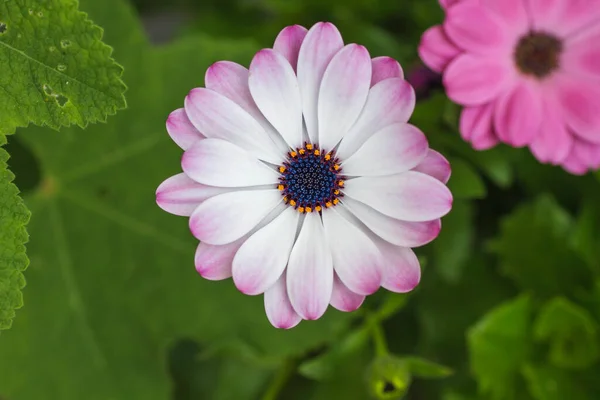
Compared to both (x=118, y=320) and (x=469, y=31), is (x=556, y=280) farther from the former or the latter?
(x=118, y=320)

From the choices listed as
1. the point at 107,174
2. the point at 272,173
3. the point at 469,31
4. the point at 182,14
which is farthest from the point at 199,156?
the point at 182,14

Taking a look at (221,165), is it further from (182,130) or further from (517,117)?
(517,117)

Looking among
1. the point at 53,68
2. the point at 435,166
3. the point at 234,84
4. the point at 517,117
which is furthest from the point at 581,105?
the point at 53,68

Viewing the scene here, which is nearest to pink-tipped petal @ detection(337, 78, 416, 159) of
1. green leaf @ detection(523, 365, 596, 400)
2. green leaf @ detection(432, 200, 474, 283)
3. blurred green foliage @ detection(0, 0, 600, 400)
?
blurred green foliage @ detection(0, 0, 600, 400)

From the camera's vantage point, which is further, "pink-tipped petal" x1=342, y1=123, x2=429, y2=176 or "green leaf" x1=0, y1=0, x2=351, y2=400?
"green leaf" x1=0, y1=0, x2=351, y2=400

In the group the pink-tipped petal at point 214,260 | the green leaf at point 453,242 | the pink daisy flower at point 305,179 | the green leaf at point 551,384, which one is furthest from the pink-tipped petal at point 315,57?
the green leaf at point 551,384

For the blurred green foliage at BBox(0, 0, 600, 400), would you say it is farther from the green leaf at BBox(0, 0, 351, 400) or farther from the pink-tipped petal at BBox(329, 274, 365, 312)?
the pink-tipped petal at BBox(329, 274, 365, 312)

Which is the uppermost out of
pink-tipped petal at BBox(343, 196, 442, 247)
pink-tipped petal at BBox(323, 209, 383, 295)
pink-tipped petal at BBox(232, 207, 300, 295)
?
pink-tipped petal at BBox(232, 207, 300, 295)

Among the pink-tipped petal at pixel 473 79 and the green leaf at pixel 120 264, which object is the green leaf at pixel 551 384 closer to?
the green leaf at pixel 120 264
